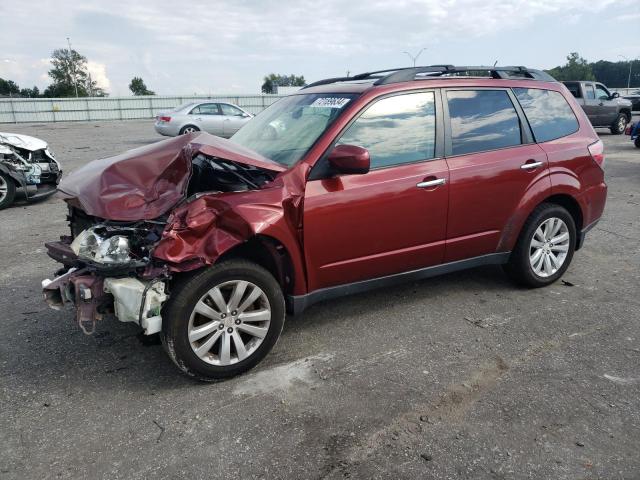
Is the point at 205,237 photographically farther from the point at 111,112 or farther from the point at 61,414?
the point at 111,112

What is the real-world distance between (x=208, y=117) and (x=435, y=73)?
14.7m

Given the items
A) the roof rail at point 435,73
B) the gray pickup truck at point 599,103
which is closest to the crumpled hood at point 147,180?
the roof rail at point 435,73

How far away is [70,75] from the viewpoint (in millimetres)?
89312

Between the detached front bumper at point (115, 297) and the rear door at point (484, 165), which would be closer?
the detached front bumper at point (115, 297)

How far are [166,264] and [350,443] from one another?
4.62 feet

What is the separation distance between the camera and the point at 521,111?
4438mm

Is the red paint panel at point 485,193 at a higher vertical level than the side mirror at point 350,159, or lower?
lower

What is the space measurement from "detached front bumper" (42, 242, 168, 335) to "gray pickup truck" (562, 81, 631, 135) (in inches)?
745

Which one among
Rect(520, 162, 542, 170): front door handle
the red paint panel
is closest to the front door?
the red paint panel

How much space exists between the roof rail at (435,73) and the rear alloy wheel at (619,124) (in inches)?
694

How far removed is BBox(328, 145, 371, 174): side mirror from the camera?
3270 mm

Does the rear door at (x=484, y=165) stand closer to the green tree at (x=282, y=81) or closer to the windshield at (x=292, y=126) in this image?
the windshield at (x=292, y=126)

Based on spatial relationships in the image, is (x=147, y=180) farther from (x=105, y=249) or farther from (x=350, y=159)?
(x=350, y=159)

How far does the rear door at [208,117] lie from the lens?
58.0ft
